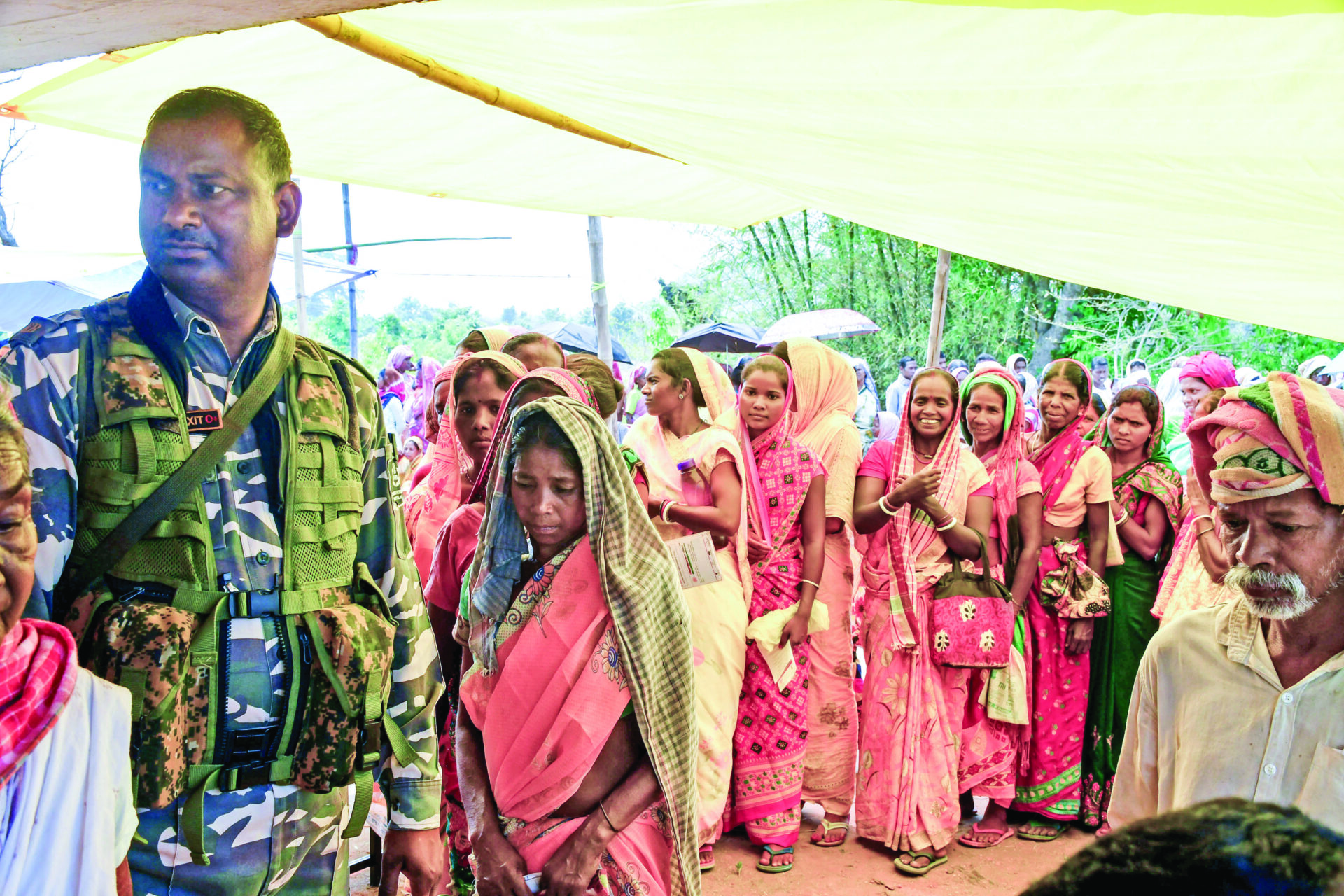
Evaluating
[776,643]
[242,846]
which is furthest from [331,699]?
[776,643]

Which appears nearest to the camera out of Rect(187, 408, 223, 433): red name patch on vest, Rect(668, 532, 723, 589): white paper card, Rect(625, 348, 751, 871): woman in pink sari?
Rect(187, 408, 223, 433): red name patch on vest

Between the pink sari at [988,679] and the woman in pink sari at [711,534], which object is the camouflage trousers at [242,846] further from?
the pink sari at [988,679]

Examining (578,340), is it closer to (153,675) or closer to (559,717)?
(559,717)

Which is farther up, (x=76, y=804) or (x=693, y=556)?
(x=76, y=804)

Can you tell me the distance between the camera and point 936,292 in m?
6.65

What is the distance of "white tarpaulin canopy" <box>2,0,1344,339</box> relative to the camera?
220 centimetres

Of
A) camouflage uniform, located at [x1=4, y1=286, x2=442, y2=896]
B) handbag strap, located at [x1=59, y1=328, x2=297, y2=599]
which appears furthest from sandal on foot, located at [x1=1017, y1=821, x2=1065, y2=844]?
handbag strap, located at [x1=59, y1=328, x2=297, y2=599]

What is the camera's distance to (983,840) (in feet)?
16.0

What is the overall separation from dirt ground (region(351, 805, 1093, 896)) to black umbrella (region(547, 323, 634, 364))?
1046 cm

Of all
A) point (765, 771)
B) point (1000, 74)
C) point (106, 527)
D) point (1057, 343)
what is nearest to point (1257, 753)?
point (1000, 74)

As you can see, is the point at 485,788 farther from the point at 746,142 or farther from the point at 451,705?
the point at 746,142

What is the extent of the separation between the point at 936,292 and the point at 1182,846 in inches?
240

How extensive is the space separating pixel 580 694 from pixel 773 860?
108 inches

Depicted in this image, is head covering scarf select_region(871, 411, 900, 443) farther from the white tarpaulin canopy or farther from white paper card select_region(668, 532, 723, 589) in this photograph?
white paper card select_region(668, 532, 723, 589)
